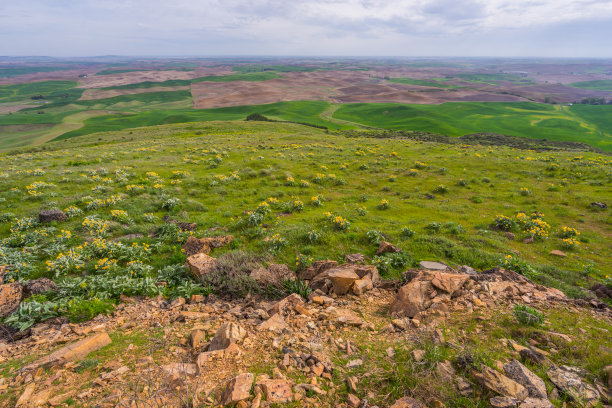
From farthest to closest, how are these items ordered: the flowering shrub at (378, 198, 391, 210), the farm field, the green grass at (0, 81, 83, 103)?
1. the green grass at (0, 81, 83, 103)
2. the flowering shrub at (378, 198, 391, 210)
3. the farm field

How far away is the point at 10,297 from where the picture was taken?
299 inches

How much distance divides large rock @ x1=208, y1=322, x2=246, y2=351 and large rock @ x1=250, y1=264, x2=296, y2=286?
257 cm

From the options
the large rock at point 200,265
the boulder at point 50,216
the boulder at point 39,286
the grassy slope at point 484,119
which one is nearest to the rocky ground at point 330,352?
the large rock at point 200,265

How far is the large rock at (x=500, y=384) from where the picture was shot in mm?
4312

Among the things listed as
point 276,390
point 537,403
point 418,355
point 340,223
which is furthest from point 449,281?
point 340,223

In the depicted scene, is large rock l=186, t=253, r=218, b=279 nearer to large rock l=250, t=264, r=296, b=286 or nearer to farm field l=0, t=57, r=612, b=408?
farm field l=0, t=57, r=612, b=408

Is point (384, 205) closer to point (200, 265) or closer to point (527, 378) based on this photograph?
point (200, 265)

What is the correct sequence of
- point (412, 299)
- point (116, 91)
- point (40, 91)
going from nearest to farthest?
point (412, 299) < point (116, 91) < point (40, 91)

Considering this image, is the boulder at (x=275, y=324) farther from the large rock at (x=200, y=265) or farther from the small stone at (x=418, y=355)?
the large rock at (x=200, y=265)

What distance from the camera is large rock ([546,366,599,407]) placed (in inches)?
167

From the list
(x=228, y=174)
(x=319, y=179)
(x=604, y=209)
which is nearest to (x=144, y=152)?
(x=228, y=174)

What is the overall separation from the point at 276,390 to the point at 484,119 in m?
116

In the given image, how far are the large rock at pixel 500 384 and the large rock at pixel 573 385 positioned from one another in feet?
2.23

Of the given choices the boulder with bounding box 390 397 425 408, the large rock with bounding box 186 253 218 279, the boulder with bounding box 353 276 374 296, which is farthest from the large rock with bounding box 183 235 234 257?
the boulder with bounding box 390 397 425 408
